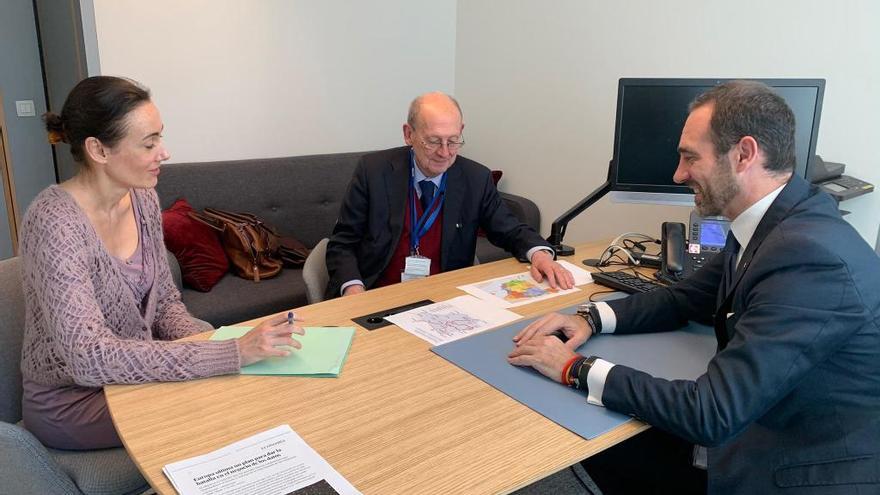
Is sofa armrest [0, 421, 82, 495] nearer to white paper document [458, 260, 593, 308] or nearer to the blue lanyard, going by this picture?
white paper document [458, 260, 593, 308]

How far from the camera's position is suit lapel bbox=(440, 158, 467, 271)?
8.09 ft

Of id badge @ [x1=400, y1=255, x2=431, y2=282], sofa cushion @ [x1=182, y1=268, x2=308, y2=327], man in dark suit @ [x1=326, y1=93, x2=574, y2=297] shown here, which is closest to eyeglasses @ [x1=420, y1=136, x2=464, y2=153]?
man in dark suit @ [x1=326, y1=93, x2=574, y2=297]

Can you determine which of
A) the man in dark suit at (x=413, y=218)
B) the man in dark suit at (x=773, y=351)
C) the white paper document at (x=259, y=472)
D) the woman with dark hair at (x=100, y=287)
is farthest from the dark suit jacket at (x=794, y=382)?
the man in dark suit at (x=413, y=218)

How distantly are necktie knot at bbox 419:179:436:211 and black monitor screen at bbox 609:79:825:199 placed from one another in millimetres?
694

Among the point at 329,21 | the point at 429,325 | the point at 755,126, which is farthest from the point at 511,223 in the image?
the point at 329,21

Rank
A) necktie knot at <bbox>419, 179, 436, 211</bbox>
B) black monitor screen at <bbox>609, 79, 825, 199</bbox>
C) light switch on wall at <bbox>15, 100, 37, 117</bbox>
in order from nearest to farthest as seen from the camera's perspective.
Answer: black monitor screen at <bbox>609, 79, 825, 199</bbox> < necktie knot at <bbox>419, 179, 436, 211</bbox> < light switch on wall at <bbox>15, 100, 37, 117</bbox>

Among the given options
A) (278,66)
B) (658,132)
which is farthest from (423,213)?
(278,66)

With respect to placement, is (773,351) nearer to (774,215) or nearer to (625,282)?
(774,215)

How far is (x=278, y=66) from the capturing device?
3.63 m

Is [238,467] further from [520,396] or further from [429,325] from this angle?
[429,325]

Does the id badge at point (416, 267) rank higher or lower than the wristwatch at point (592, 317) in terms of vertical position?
lower

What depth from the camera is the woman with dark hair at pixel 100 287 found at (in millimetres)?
1396

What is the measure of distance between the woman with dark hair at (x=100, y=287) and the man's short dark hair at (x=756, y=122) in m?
1.08

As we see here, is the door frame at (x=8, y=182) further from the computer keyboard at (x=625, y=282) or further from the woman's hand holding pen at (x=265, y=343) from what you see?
the computer keyboard at (x=625, y=282)
